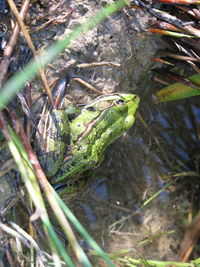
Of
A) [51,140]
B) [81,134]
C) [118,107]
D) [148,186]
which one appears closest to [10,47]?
[51,140]

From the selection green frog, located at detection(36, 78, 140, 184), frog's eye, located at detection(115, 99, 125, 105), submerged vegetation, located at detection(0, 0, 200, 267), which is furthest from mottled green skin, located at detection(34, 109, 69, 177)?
frog's eye, located at detection(115, 99, 125, 105)

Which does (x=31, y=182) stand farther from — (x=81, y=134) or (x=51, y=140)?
(x=81, y=134)

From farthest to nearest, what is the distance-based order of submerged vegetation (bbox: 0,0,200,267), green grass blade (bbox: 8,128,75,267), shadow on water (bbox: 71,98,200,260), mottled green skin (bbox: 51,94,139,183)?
1. shadow on water (bbox: 71,98,200,260)
2. mottled green skin (bbox: 51,94,139,183)
3. submerged vegetation (bbox: 0,0,200,267)
4. green grass blade (bbox: 8,128,75,267)

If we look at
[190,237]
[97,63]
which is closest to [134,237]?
[190,237]

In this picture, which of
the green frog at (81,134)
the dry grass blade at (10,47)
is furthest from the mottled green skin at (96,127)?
the dry grass blade at (10,47)

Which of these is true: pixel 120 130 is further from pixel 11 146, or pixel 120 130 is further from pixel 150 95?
pixel 11 146

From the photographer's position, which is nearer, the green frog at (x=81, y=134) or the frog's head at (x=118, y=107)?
the green frog at (x=81, y=134)

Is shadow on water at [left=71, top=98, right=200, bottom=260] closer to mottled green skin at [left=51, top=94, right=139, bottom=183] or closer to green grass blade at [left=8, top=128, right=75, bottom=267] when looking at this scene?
mottled green skin at [left=51, top=94, right=139, bottom=183]

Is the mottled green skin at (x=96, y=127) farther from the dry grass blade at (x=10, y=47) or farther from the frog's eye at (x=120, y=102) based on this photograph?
the dry grass blade at (x=10, y=47)

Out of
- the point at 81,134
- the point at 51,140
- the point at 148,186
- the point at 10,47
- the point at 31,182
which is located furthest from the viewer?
the point at 148,186
